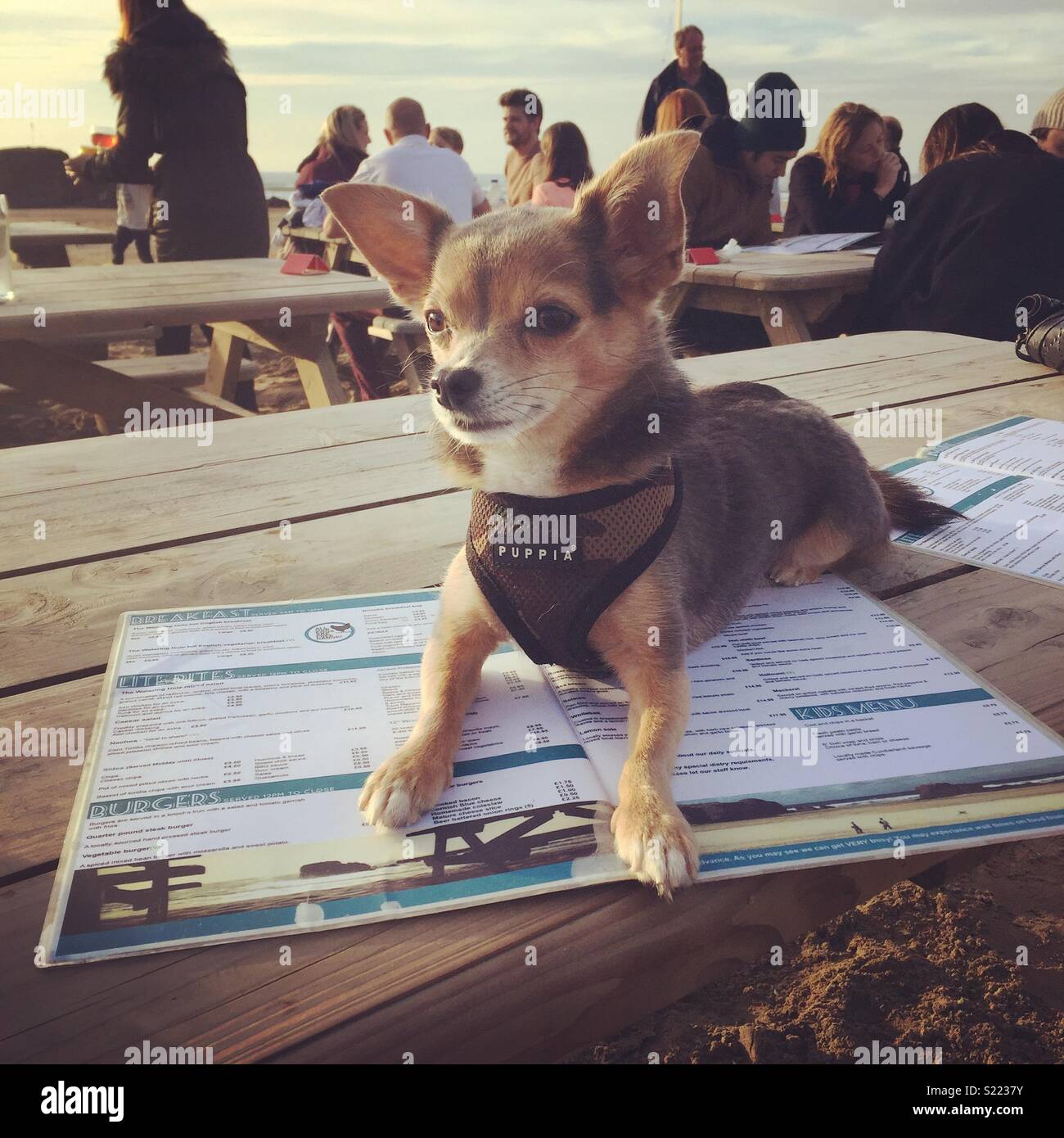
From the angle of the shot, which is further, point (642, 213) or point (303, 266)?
point (303, 266)

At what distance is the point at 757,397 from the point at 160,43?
439 cm

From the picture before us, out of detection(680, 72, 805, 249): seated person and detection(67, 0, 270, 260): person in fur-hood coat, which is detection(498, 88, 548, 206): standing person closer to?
detection(680, 72, 805, 249): seated person

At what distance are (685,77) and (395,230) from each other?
9096mm

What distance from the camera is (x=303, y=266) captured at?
448cm

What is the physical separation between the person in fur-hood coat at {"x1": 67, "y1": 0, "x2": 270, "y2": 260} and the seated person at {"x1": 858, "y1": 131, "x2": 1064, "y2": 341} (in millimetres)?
3562

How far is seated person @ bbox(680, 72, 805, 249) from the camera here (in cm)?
611

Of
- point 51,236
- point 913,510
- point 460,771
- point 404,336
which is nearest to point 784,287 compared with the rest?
point 404,336

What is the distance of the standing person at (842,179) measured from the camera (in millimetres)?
6664

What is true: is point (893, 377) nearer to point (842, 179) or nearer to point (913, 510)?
point (913, 510)

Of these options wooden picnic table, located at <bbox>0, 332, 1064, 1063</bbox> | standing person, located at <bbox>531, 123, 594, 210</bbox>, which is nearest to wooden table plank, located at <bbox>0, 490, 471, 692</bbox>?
wooden picnic table, located at <bbox>0, 332, 1064, 1063</bbox>

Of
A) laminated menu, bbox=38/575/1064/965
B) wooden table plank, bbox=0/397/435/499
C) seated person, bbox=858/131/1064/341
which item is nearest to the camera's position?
laminated menu, bbox=38/575/1064/965

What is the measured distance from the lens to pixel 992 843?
867 mm

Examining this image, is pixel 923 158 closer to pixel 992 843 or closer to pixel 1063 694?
pixel 1063 694

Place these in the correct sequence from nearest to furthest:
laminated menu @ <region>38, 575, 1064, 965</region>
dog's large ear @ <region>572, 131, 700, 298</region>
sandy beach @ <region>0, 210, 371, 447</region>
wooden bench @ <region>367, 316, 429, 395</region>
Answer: laminated menu @ <region>38, 575, 1064, 965</region>
dog's large ear @ <region>572, 131, 700, 298</region>
wooden bench @ <region>367, 316, 429, 395</region>
sandy beach @ <region>0, 210, 371, 447</region>
